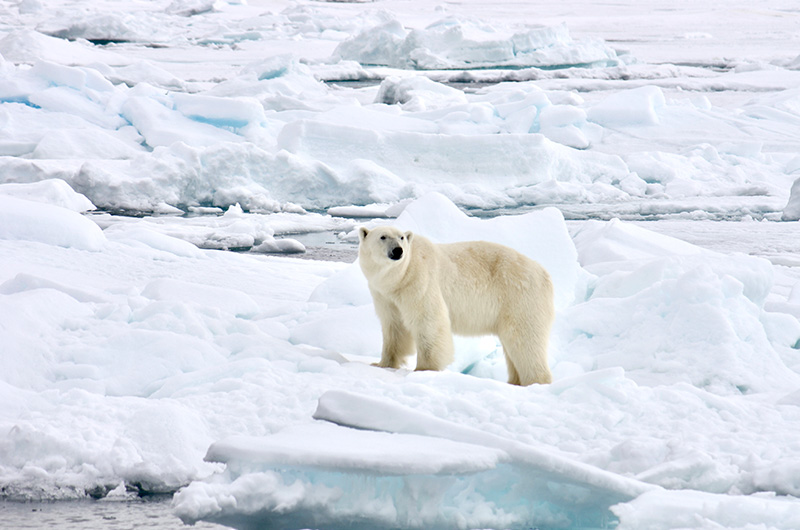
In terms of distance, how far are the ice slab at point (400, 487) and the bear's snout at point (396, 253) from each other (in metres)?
0.99

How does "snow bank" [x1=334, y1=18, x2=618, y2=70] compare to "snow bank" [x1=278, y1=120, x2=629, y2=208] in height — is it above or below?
below

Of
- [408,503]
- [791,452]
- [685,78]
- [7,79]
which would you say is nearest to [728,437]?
[791,452]

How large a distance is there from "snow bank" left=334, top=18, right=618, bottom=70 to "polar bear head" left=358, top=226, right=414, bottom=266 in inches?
748

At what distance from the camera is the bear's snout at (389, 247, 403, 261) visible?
3.11 metres


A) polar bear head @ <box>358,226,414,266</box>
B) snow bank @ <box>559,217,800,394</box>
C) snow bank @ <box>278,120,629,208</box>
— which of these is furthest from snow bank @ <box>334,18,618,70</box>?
polar bear head @ <box>358,226,414,266</box>

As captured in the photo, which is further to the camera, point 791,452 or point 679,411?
point 679,411

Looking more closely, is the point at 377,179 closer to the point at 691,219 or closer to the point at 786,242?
the point at 691,219

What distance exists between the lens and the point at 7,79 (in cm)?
1110

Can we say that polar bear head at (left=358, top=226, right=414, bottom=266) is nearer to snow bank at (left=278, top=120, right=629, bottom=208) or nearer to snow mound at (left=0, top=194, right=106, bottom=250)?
snow mound at (left=0, top=194, right=106, bottom=250)

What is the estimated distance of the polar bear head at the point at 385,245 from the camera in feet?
10.2

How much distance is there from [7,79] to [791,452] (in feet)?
36.4

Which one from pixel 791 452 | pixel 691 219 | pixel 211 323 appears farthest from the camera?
pixel 691 219

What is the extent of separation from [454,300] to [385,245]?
433 millimetres

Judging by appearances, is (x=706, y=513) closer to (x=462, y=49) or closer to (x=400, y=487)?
(x=400, y=487)
